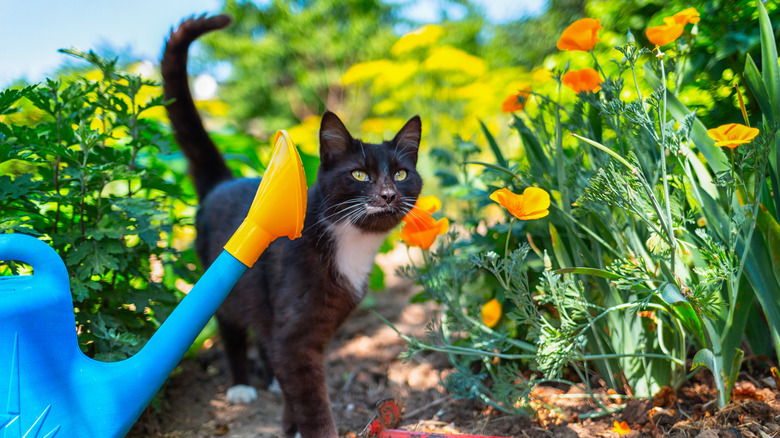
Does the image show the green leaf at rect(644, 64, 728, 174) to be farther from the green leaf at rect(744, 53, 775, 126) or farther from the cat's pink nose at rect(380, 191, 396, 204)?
the cat's pink nose at rect(380, 191, 396, 204)

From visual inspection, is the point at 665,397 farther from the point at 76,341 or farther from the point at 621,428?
the point at 76,341

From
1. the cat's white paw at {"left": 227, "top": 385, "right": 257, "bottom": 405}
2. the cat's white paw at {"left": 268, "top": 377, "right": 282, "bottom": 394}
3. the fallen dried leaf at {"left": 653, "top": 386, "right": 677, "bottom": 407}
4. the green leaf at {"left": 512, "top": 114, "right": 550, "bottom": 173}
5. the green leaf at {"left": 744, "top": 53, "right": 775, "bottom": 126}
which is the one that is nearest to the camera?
the green leaf at {"left": 744, "top": 53, "right": 775, "bottom": 126}

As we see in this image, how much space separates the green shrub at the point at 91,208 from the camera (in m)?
1.26

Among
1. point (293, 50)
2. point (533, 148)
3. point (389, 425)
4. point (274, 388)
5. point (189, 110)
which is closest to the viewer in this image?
point (389, 425)

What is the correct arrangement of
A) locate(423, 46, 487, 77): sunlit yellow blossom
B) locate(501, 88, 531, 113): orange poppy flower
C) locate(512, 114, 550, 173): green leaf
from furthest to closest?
locate(423, 46, 487, 77): sunlit yellow blossom, locate(512, 114, 550, 173): green leaf, locate(501, 88, 531, 113): orange poppy flower

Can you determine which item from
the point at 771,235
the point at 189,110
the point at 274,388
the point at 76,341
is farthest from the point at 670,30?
the point at 274,388

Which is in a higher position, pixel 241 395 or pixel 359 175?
pixel 359 175

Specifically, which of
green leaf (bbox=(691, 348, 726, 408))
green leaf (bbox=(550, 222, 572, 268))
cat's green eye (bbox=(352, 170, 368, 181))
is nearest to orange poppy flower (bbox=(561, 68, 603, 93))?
green leaf (bbox=(550, 222, 572, 268))

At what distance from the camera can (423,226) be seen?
1451mm

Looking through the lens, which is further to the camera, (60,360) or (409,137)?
(409,137)

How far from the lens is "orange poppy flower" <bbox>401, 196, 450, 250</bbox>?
1419mm

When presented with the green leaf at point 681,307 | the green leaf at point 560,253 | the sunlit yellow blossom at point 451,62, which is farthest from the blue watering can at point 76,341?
the sunlit yellow blossom at point 451,62

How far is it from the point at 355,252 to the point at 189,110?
3.12 ft

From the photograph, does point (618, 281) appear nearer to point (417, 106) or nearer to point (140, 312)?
point (140, 312)
